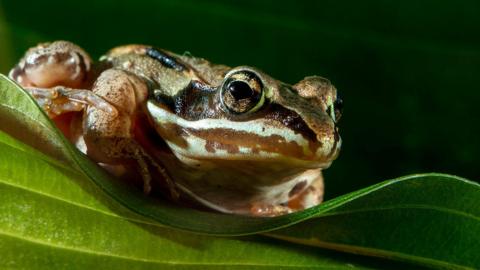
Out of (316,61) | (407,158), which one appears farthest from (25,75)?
(407,158)

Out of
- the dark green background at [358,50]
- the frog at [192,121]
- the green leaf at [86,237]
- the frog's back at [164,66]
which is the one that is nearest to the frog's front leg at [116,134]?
the frog at [192,121]

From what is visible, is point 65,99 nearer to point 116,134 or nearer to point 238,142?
point 116,134

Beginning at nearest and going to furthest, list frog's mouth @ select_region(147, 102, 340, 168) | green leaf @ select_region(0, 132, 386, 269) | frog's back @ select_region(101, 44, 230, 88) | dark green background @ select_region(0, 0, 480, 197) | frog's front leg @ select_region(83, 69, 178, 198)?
green leaf @ select_region(0, 132, 386, 269), frog's mouth @ select_region(147, 102, 340, 168), frog's front leg @ select_region(83, 69, 178, 198), frog's back @ select_region(101, 44, 230, 88), dark green background @ select_region(0, 0, 480, 197)

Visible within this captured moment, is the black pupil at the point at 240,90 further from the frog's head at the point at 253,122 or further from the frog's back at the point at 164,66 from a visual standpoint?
the frog's back at the point at 164,66

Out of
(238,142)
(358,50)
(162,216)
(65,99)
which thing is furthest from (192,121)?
(358,50)

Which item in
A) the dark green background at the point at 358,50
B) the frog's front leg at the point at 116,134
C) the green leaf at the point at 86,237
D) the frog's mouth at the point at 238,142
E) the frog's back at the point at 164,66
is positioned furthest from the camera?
the dark green background at the point at 358,50

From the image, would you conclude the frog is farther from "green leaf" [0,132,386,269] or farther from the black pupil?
"green leaf" [0,132,386,269]

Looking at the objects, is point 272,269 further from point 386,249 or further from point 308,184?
point 308,184

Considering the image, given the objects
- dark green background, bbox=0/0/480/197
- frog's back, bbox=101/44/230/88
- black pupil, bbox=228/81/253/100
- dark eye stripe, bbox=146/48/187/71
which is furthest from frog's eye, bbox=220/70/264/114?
dark green background, bbox=0/0/480/197

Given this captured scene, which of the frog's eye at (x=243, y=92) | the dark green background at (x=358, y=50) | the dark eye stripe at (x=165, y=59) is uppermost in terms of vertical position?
the frog's eye at (x=243, y=92)
